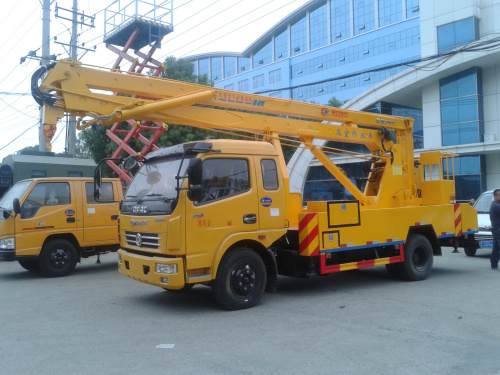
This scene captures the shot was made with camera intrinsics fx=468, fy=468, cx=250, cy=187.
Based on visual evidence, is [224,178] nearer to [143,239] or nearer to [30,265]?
[143,239]

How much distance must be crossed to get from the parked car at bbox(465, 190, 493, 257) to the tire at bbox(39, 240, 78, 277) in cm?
1026

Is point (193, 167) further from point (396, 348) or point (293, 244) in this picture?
point (396, 348)

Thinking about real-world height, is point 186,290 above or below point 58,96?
below

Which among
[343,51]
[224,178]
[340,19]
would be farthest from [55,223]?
[340,19]

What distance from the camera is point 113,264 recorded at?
1307cm

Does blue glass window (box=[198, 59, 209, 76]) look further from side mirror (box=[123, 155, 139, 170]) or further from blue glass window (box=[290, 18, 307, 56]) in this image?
side mirror (box=[123, 155, 139, 170])

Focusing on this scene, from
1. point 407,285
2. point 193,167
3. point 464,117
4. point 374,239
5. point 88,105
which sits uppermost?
point 464,117

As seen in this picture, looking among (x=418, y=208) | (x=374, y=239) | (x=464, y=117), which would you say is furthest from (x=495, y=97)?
(x=374, y=239)

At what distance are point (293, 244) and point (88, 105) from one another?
4202 mm

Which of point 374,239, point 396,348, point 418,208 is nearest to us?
point 396,348

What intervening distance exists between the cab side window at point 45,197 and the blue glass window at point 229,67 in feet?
196

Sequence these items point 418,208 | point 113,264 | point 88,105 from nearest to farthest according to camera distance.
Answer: point 88,105 → point 418,208 → point 113,264

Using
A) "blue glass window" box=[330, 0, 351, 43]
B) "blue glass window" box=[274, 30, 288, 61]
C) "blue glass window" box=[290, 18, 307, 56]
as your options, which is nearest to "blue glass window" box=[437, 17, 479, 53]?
"blue glass window" box=[330, 0, 351, 43]

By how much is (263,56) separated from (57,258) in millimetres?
55018
